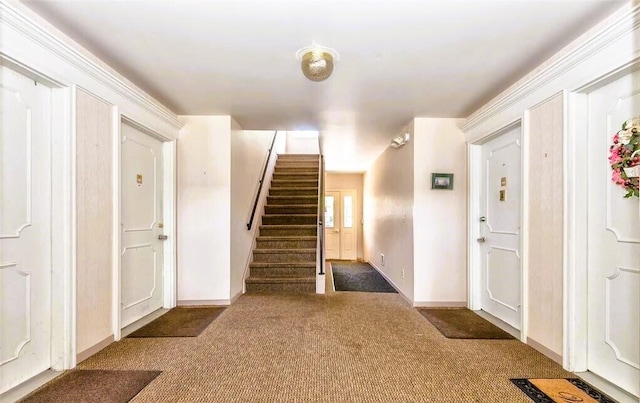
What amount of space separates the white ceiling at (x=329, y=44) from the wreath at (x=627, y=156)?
0.68 metres

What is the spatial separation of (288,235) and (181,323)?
2.34 meters

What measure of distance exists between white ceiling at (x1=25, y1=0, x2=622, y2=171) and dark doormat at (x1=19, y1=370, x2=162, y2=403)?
2.20m

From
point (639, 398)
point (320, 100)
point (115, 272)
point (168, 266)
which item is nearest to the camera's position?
point (639, 398)

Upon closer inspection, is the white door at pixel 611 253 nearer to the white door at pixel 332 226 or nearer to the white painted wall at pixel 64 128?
the white painted wall at pixel 64 128

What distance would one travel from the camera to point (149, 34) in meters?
1.99

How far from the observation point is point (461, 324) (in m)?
2.94

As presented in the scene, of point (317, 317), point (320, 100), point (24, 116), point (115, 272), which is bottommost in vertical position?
point (317, 317)

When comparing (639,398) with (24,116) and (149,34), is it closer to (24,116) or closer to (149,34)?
(149,34)

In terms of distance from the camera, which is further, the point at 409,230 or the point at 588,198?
the point at 409,230

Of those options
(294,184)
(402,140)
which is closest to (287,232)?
(294,184)

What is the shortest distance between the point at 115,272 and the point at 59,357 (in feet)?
2.12

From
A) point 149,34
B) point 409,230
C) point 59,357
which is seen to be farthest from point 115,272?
point 409,230

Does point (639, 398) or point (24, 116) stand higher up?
point (24, 116)

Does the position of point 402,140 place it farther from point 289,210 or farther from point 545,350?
point 545,350
